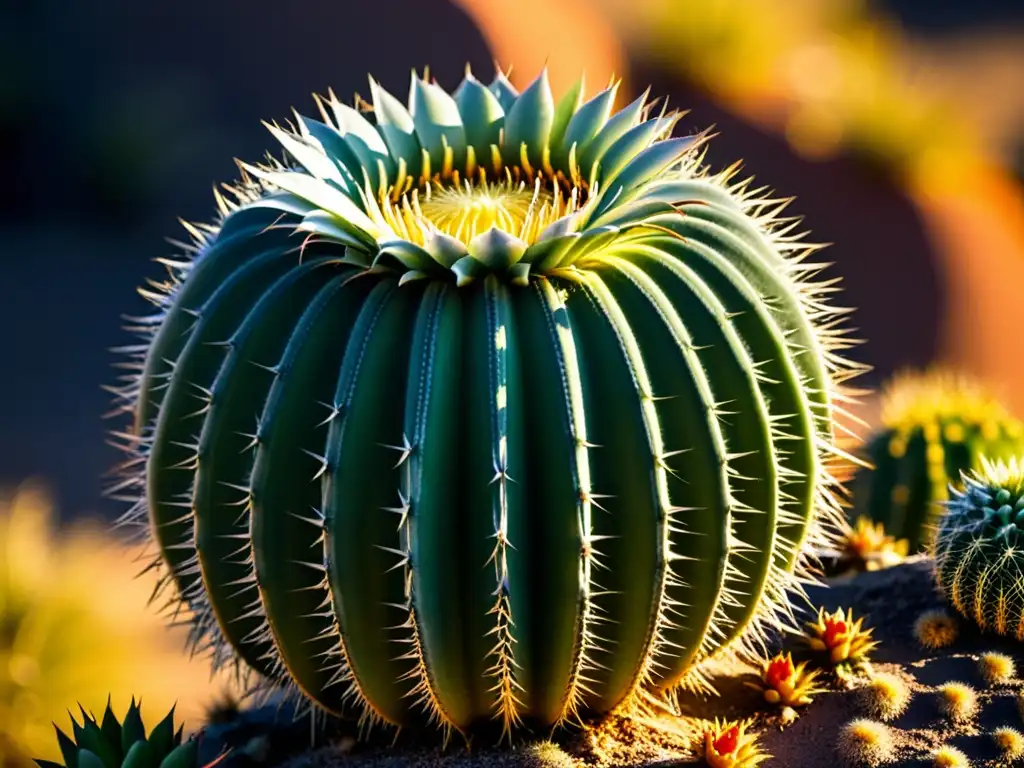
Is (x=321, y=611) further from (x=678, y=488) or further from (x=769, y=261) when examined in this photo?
(x=769, y=261)

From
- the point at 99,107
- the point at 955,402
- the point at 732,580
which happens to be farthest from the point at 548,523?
the point at 99,107

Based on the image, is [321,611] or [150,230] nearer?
[321,611]

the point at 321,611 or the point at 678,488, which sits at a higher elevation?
the point at 678,488

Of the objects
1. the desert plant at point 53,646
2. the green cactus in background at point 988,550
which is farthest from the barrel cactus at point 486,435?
the desert plant at point 53,646

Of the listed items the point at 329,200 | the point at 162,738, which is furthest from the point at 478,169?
the point at 162,738

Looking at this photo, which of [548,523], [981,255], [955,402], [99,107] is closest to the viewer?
[548,523]

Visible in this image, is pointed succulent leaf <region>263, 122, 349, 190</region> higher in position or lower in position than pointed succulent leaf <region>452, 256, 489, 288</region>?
higher

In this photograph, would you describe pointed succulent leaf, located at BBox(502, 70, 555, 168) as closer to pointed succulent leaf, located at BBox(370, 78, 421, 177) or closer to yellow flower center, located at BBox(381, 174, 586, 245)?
yellow flower center, located at BBox(381, 174, 586, 245)

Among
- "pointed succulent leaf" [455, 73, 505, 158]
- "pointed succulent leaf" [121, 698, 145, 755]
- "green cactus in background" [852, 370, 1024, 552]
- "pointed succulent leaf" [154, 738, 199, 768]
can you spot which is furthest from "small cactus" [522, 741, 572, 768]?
"green cactus in background" [852, 370, 1024, 552]
